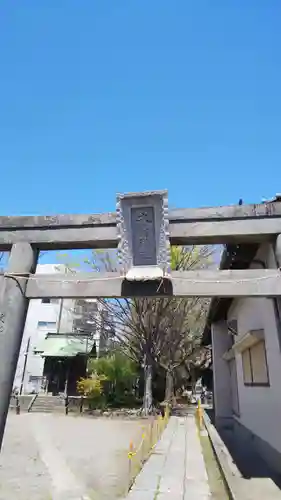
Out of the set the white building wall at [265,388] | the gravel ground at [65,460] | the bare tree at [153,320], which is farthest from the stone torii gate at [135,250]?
the bare tree at [153,320]

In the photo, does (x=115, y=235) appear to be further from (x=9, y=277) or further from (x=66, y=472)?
(x=66, y=472)

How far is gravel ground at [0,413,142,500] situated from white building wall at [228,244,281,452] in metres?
3.45

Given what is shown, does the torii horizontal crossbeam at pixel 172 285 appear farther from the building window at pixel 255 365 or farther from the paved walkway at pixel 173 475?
the building window at pixel 255 365

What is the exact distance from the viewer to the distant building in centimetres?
2673

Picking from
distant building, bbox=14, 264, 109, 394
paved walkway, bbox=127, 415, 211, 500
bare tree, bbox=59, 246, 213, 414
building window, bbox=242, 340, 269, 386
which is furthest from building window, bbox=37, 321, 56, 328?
building window, bbox=242, 340, 269, 386

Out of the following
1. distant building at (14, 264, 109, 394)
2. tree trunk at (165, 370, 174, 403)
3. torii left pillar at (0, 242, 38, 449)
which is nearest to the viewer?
torii left pillar at (0, 242, 38, 449)

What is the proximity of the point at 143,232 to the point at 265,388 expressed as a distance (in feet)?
18.3

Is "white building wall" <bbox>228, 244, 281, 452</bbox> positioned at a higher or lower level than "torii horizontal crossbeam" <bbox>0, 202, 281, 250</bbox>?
lower

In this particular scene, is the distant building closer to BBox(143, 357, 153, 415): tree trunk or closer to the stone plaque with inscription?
BBox(143, 357, 153, 415): tree trunk

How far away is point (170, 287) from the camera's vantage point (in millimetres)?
4215

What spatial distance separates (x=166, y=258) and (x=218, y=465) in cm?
620

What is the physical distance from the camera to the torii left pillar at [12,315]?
13.1 ft

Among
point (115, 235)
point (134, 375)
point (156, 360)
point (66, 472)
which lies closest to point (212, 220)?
point (115, 235)

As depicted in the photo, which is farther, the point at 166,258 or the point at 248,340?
the point at 248,340
